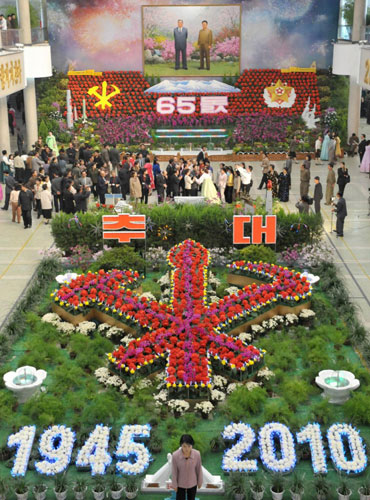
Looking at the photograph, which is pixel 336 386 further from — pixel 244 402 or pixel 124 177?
pixel 124 177

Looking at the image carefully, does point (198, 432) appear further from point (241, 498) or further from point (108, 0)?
point (108, 0)

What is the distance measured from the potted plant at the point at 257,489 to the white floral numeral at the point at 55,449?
2.55 m

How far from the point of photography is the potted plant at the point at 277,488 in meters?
10.4

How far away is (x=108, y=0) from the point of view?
39.2 metres

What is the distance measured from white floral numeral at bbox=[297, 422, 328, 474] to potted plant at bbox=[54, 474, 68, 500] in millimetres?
3319

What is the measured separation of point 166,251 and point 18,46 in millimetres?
13843

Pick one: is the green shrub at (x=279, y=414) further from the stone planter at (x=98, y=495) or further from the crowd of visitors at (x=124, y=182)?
the crowd of visitors at (x=124, y=182)

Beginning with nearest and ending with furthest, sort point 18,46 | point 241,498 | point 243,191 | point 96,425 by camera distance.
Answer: point 241,498 < point 96,425 < point 243,191 < point 18,46

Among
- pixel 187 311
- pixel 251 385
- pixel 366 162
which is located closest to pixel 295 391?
pixel 251 385

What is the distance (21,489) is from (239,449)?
9.90ft

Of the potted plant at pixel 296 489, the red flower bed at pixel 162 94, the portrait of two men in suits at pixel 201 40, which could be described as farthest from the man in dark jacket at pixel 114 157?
the potted plant at pixel 296 489

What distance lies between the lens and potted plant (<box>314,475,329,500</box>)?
10.3 m

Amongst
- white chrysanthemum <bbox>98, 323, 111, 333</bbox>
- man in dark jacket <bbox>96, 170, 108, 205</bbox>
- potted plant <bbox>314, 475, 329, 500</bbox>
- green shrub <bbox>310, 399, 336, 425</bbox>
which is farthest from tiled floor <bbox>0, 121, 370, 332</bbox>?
potted plant <bbox>314, 475, 329, 500</bbox>

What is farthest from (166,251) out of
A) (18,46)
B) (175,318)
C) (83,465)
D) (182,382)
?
(18,46)
